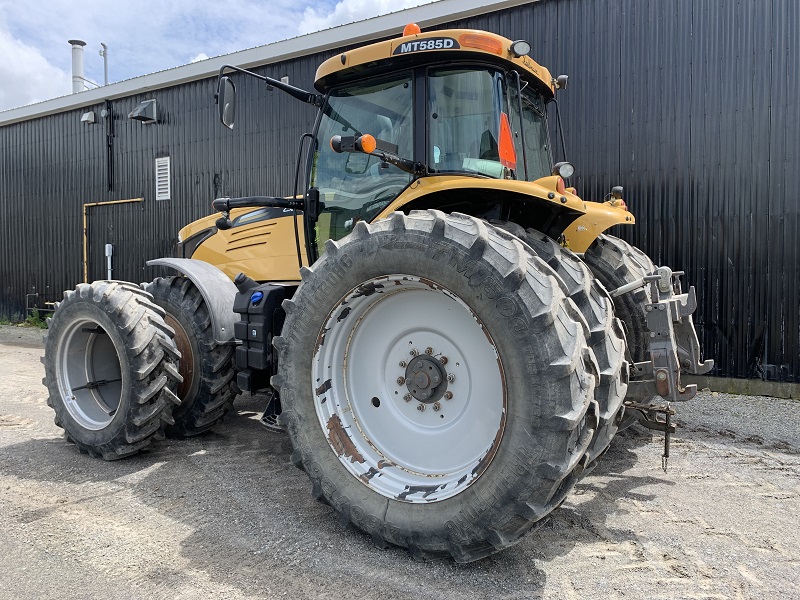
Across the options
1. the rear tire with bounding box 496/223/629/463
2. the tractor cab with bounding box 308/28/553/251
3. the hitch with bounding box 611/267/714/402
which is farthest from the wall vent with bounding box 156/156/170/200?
the hitch with bounding box 611/267/714/402

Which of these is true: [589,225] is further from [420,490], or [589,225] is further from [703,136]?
[703,136]

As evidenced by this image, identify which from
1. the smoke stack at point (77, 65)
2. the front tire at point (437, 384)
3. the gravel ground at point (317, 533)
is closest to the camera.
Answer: the front tire at point (437, 384)

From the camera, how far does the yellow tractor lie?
93.7 inches

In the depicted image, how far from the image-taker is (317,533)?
A: 290 cm

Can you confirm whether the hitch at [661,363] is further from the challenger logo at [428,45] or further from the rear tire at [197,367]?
the rear tire at [197,367]

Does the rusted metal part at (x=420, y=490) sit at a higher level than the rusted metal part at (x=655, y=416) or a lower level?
lower

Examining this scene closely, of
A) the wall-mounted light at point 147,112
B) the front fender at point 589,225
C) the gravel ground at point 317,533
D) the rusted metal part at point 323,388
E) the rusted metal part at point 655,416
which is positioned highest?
the wall-mounted light at point 147,112

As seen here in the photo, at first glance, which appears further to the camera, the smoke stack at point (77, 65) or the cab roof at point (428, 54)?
the smoke stack at point (77, 65)

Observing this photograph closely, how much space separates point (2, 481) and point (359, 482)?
2.43m

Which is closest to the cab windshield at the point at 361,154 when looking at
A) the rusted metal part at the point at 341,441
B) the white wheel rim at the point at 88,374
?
the rusted metal part at the point at 341,441

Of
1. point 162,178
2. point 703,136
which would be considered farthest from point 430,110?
point 162,178

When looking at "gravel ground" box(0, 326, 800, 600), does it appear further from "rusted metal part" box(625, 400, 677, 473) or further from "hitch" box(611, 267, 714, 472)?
"hitch" box(611, 267, 714, 472)

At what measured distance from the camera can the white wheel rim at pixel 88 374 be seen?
4188mm

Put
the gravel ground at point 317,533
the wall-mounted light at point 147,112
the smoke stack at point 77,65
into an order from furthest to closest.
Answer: the smoke stack at point 77,65
the wall-mounted light at point 147,112
the gravel ground at point 317,533
